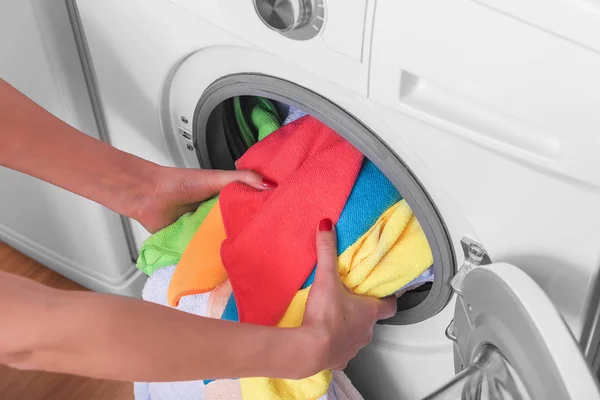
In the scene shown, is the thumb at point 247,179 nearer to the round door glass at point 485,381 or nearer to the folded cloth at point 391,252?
the folded cloth at point 391,252

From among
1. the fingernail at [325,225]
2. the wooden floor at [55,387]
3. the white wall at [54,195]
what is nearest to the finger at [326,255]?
the fingernail at [325,225]

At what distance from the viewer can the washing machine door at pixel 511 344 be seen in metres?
0.47

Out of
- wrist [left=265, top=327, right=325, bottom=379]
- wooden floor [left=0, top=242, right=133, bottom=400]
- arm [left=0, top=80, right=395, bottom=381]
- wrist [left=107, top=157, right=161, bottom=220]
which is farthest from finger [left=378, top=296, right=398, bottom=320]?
wooden floor [left=0, top=242, right=133, bottom=400]

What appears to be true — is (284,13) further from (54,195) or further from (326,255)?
(54,195)

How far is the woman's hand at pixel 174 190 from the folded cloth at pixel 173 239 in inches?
0.7

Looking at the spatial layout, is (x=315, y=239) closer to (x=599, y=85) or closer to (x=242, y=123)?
(x=242, y=123)

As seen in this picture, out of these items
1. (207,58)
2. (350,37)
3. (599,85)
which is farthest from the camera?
(207,58)

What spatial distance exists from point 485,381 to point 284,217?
284 mm

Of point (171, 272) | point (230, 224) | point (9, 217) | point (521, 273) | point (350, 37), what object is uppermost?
point (350, 37)

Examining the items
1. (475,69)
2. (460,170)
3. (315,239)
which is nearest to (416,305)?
(315,239)

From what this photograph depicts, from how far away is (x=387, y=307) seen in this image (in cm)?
81

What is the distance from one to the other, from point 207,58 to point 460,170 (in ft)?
1.01

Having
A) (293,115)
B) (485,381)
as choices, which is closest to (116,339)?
(485,381)

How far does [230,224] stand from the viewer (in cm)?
81
